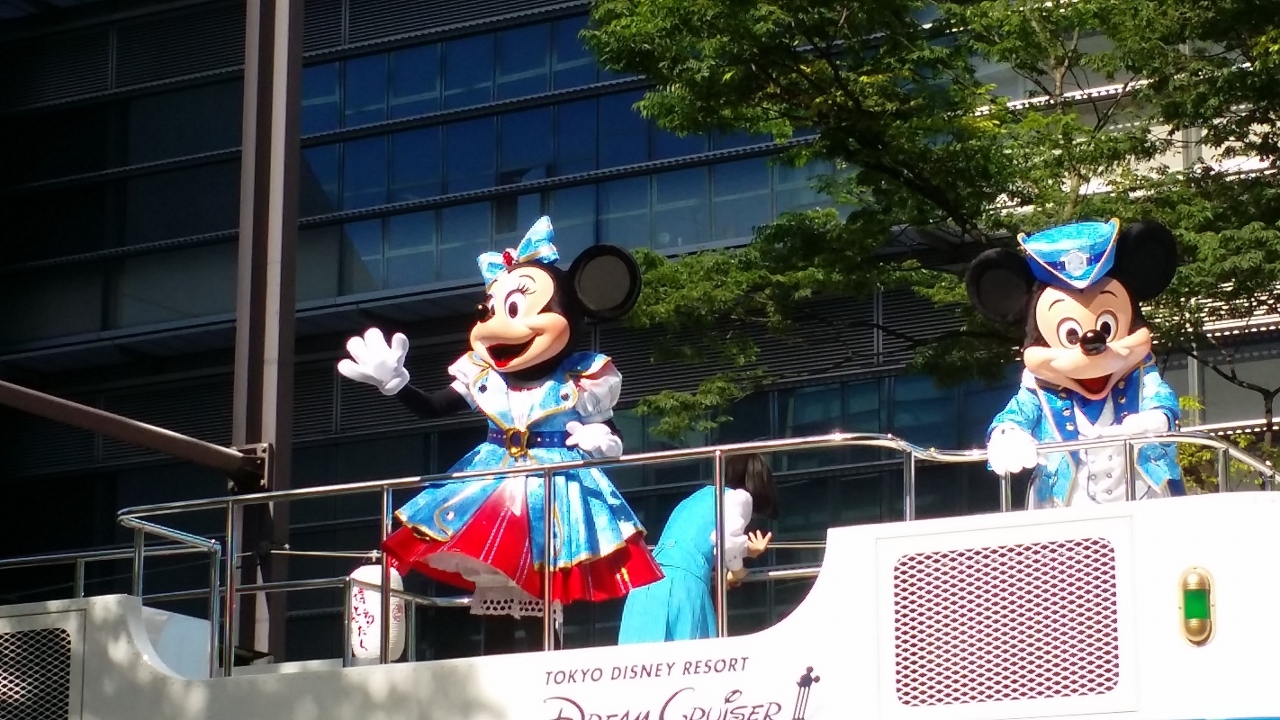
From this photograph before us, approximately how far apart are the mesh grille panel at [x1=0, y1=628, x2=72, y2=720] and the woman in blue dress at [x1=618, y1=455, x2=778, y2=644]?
7.70 feet

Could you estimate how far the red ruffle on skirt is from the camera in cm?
892

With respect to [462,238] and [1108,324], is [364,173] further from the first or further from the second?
[1108,324]

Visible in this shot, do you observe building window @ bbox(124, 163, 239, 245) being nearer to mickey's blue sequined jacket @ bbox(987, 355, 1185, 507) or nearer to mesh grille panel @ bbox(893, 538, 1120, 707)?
mickey's blue sequined jacket @ bbox(987, 355, 1185, 507)

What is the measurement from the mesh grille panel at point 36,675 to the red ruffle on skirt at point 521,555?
1446mm

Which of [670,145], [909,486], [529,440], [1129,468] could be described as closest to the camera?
[1129,468]

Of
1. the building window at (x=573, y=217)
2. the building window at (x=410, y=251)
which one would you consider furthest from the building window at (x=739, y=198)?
the building window at (x=410, y=251)

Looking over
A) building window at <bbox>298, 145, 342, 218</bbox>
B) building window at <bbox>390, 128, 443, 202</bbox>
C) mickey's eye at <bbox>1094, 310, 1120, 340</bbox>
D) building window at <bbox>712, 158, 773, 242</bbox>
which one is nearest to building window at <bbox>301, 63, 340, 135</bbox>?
building window at <bbox>298, 145, 342, 218</bbox>

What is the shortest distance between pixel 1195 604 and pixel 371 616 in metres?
4.86

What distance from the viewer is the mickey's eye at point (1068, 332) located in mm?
8750

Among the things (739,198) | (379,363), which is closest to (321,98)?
(739,198)

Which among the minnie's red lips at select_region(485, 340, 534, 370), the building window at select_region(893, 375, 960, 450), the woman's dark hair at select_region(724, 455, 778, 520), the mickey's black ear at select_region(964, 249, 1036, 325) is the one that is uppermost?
the building window at select_region(893, 375, 960, 450)

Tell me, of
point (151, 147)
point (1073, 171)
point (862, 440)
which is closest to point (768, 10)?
point (1073, 171)

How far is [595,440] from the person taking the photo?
9109 mm

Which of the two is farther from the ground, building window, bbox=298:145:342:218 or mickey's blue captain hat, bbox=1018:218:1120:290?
building window, bbox=298:145:342:218
